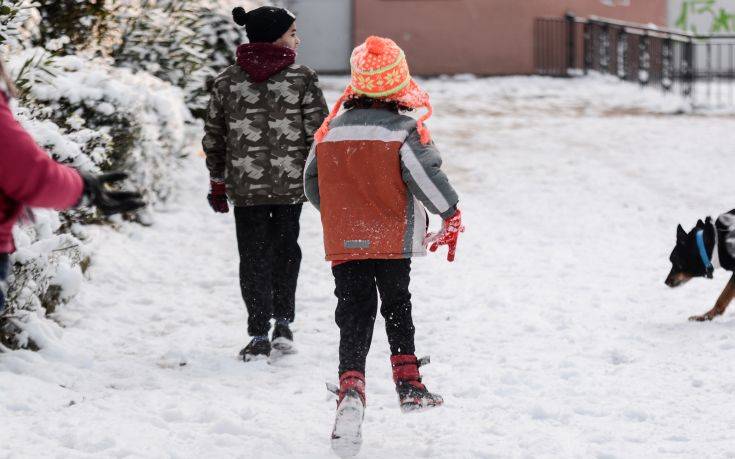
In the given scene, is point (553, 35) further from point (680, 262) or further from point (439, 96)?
point (680, 262)

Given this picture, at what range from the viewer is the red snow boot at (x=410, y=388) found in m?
4.30

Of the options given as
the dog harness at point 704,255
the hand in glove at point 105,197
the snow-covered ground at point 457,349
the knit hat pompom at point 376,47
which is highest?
the knit hat pompom at point 376,47

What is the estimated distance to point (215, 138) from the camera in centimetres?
541

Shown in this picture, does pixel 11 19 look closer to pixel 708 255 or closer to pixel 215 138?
pixel 215 138

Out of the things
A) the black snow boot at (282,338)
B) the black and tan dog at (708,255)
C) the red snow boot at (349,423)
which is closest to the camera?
the red snow boot at (349,423)

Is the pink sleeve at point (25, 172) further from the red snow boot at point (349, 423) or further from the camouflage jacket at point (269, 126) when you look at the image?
the camouflage jacket at point (269, 126)

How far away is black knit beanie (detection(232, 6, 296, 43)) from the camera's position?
528 centimetres

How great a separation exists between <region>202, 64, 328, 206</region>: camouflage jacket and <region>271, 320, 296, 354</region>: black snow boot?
0.75m

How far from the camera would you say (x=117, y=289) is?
703 centimetres

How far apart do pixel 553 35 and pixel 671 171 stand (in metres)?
11.7

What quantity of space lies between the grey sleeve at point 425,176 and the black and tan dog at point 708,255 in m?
2.86

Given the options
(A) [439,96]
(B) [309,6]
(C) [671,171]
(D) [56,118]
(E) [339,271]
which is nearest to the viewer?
(E) [339,271]

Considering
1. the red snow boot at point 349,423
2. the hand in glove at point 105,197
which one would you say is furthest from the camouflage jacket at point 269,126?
the hand in glove at point 105,197

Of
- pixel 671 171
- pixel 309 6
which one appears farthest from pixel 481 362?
pixel 309 6
